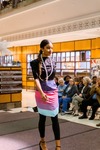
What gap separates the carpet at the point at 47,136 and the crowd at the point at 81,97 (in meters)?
0.77

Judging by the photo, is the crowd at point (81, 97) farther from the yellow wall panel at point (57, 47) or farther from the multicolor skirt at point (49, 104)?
the yellow wall panel at point (57, 47)

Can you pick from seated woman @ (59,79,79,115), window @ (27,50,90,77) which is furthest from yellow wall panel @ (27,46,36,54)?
seated woman @ (59,79,79,115)

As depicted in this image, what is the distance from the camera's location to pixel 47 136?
13.3ft

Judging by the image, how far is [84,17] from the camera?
726 cm

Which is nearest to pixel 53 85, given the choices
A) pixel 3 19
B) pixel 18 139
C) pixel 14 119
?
pixel 18 139

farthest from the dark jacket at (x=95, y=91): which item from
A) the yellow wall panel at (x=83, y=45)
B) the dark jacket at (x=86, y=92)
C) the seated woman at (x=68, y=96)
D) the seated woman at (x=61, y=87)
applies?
the yellow wall panel at (x=83, y=45)

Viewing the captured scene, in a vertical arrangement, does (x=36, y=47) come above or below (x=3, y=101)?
above

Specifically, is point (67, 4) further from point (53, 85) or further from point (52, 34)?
point (53, 85)

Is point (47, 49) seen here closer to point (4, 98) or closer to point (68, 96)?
point (68, 96)

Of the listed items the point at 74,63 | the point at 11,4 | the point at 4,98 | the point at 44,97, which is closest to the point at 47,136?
the point at 44,97

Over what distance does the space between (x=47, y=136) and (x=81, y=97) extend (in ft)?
7.34

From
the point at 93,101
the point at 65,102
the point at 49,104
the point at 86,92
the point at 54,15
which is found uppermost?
the point at 54,15

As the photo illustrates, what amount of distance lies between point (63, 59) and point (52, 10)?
4884 millimetres

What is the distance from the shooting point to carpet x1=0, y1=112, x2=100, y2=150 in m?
3.54
